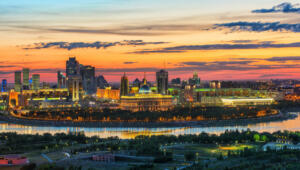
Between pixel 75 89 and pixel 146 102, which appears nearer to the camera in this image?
pixel 146 102

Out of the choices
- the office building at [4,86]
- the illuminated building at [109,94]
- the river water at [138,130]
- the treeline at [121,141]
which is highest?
the office building at [4,86]

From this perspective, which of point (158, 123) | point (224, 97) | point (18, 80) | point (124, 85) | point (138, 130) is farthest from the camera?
point (18, 80)

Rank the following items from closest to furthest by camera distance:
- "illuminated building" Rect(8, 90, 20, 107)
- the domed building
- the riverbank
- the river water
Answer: the river water < the riverbank < the domed building < "illuminated building" Rect(8, 90, 20, 107)

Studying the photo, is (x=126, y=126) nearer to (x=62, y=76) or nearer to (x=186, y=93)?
(x=186, y=93)

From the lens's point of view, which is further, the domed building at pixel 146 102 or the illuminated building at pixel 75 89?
the illuminated building at pixel 75 89

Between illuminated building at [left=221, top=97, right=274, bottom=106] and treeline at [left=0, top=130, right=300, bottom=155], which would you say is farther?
illuminated building at [left=221, top=97, right=274, bottom=106]

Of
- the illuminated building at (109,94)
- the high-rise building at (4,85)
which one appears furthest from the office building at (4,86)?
the illuminated building at (109,94)

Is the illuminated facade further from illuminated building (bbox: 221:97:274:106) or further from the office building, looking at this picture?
the office building

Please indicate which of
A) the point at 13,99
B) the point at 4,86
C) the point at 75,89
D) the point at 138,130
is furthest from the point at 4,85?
the point at 138,130

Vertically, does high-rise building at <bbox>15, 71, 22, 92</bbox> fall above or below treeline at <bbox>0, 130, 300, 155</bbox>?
above

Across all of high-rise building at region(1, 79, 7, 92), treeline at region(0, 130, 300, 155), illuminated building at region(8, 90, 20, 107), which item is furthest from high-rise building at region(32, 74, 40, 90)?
treeline at region(0, 130, 300, 155)

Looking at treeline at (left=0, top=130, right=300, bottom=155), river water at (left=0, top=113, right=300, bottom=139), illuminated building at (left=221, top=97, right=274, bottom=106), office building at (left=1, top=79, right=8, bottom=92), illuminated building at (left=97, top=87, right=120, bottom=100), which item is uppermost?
office building at (left=1, top=79, right=8, bottom=92)

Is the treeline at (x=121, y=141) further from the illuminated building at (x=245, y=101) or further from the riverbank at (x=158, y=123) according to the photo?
the illuminated building at (x=245, y=101)

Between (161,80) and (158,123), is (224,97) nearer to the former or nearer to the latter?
(161,80)
